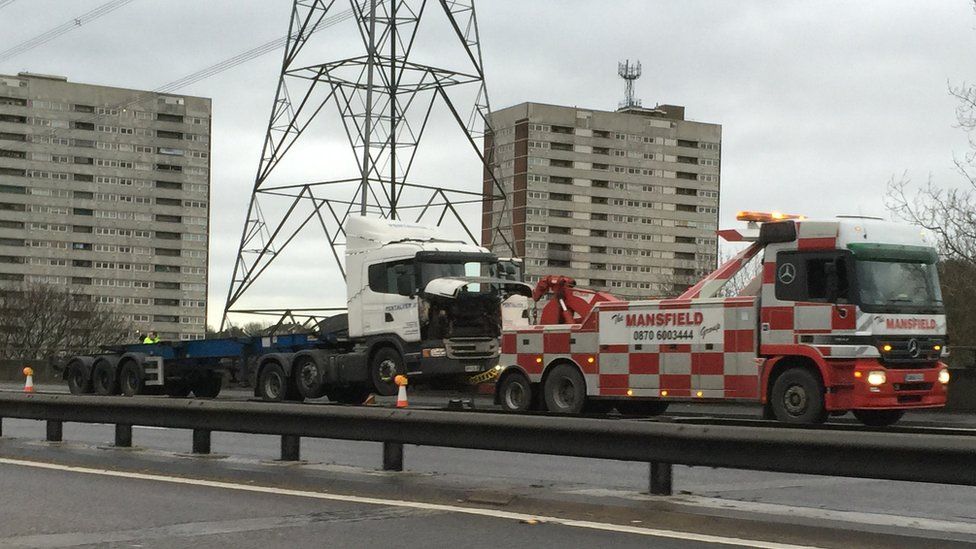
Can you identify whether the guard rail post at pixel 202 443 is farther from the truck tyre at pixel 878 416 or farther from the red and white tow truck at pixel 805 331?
the truck tyre at pixel 878 416

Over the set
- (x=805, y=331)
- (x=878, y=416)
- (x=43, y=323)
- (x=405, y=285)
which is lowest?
(x=878, y=416)

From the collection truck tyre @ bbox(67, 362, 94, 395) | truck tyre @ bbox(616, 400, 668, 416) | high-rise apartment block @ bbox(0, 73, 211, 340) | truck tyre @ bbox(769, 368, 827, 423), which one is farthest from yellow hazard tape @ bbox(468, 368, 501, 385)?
high-rise apartment block @ bbox(0, 73, 211, 340)

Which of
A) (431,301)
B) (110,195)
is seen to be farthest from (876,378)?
(110,195)

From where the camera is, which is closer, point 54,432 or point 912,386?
point 54,432

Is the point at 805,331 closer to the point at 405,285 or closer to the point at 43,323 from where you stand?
the point at 405,285

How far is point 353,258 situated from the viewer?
1091 inches

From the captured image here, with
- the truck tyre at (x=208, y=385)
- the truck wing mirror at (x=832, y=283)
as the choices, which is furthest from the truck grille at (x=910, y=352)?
the truck tyre at (x=208, y=385)

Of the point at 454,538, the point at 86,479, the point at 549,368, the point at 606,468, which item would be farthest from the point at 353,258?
the point at 454,538

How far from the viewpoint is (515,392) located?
23125 millimetres

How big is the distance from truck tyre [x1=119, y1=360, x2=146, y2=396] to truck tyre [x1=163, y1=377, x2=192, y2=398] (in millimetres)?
607

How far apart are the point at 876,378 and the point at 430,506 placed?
10.3 metres

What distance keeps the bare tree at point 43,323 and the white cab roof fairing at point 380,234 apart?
7264 cm

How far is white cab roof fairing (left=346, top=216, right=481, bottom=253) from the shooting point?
27.3m

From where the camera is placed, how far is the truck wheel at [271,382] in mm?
28578
